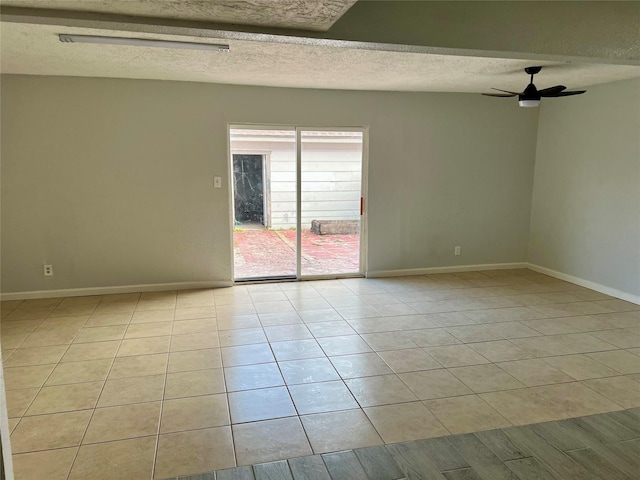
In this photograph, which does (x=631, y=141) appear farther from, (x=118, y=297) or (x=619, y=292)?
(x=118, y=297)

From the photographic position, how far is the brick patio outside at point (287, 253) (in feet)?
18.0

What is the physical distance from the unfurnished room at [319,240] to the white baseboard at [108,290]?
0.02 meters

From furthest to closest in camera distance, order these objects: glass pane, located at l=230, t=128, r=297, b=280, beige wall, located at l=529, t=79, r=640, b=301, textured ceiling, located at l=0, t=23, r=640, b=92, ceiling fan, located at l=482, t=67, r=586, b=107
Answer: glass pane, located at l=230, t=128, r=297, b=280 → beige wall, located at l=529, t=79, r=640, b=301 → ceiling fan, located at l=482, t=67, r=586, b=107 → textured ceiling, located at l=0, t=23, r=640, b=92

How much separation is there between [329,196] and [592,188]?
309 centimetres

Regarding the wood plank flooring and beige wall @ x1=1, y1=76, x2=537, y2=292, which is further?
beige wall @ x1=1, y1=76, x2=537, y2=292

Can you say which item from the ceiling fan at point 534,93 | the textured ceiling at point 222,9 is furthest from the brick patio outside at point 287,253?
the textured ceiling at point 222,9

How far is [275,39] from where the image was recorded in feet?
8.04

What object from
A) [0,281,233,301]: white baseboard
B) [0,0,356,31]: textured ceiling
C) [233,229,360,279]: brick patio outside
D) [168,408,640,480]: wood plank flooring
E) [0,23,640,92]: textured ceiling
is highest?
[0,23,640,92]: textured ceiling

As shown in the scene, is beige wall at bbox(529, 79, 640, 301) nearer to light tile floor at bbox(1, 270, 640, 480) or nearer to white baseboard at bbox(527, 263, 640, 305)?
white baseboard at bbox(527, 263, 640, 305)

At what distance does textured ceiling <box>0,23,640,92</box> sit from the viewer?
328 centimetres

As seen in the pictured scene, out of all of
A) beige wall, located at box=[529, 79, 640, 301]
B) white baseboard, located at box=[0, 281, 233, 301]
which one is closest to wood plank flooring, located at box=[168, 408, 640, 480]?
beige wall, located at box=[529, 79, 640, 301]

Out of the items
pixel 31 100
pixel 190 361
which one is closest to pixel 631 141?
pixel 190 361

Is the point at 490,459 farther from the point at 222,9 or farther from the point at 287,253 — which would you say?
the point at 287,253

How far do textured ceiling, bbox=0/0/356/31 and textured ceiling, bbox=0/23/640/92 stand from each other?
72cm
